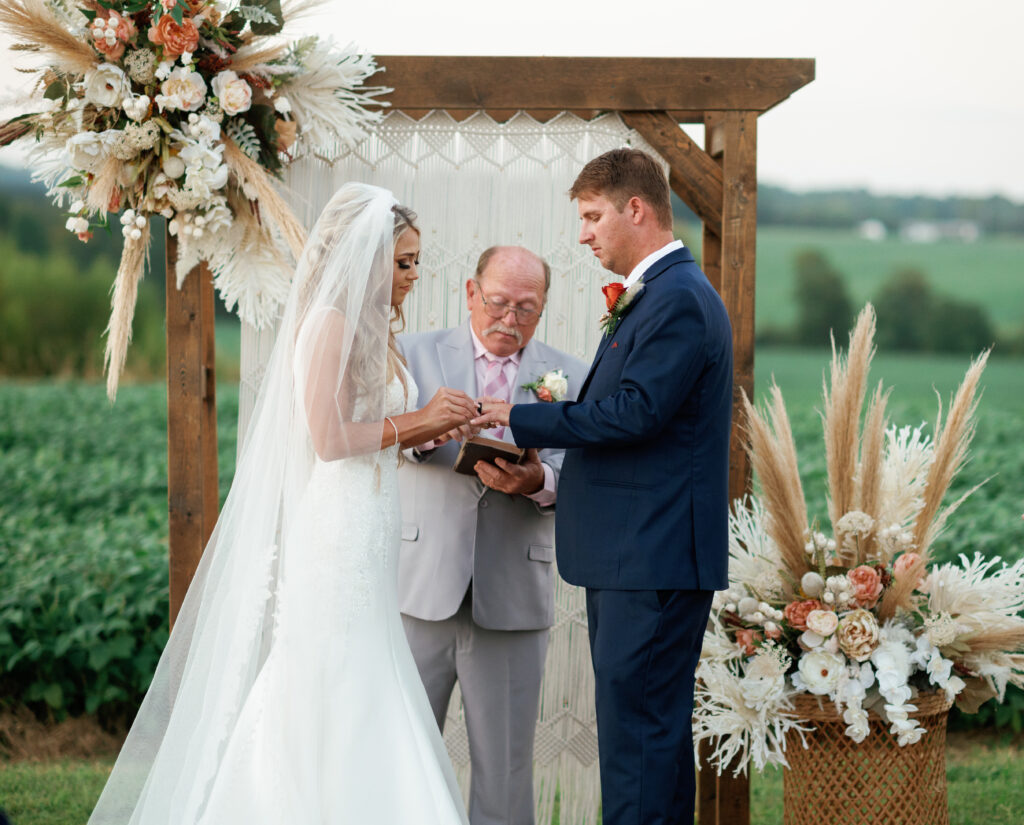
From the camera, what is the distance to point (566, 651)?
14.3 ft

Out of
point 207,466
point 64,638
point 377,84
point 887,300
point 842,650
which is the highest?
point 887,300

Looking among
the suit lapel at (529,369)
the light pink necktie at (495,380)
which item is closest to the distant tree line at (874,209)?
the suit lapel at (529,369)

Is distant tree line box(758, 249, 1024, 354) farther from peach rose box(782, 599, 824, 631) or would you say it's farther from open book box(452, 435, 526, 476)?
open book box(452, 435, 526, 476)

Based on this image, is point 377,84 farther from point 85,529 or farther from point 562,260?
point 85,529

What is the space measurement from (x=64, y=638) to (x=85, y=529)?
110 inches

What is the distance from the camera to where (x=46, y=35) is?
11.3ft

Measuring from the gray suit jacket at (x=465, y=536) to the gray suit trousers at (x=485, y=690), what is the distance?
9 centimetres

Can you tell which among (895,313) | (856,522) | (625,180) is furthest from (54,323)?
(895,313)

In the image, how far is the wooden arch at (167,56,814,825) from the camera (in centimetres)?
403

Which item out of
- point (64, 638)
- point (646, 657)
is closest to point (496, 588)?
point (646, 657)

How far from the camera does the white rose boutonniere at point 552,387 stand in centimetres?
356

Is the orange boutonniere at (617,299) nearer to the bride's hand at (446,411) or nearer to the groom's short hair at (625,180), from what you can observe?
the groom's short hair at (625,180)

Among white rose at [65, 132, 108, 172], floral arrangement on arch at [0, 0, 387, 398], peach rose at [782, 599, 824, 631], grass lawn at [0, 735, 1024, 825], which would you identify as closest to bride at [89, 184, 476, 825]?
floral arrangement on arch at [0, 0, 387, 398]

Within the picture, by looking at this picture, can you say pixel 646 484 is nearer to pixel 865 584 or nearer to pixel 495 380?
pixel 495 380
